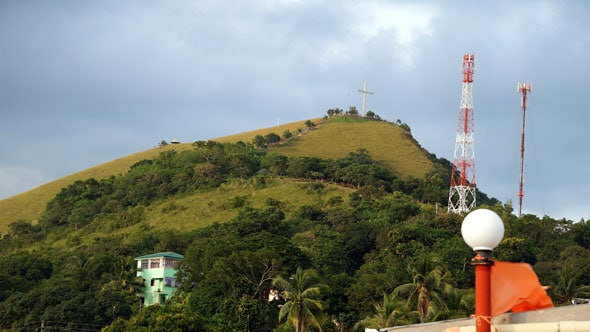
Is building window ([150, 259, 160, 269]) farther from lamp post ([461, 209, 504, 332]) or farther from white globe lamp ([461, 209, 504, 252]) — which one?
white globe lamp ([461, 209, 504, 252])

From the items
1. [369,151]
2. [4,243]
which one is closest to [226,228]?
[4,243]

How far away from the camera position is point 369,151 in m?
146

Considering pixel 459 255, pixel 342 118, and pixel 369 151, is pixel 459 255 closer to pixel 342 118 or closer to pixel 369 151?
pixel 369 151

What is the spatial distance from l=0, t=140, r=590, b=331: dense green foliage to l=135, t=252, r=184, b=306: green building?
10.4 ft

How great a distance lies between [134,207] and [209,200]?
37.9 ft

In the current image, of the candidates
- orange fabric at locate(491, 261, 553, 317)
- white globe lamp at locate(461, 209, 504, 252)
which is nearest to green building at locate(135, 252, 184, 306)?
orange fabric at locate(491, 261, 553, 317)

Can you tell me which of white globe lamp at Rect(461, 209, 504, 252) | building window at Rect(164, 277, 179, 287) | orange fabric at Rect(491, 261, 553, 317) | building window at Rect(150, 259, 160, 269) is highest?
white globe lamp at Rect(461, 209, 504, 252)

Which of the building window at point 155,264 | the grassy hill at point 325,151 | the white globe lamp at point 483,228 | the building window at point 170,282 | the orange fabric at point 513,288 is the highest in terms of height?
the grassy hill at point 325,151

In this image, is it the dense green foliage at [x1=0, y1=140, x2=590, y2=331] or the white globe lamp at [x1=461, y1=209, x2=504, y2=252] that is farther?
the dense green foliage at [x1=0, y1=140, x2=590, y2=331]

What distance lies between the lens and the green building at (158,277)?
85.0 meters

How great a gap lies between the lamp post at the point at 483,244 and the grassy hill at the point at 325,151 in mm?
125844

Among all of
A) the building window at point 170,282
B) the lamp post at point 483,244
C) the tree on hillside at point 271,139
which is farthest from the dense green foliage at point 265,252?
the lamp post at point 483,244

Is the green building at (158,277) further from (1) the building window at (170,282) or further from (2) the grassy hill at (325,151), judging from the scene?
(2) the grassy hill at (325,151)

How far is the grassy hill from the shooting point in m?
139
